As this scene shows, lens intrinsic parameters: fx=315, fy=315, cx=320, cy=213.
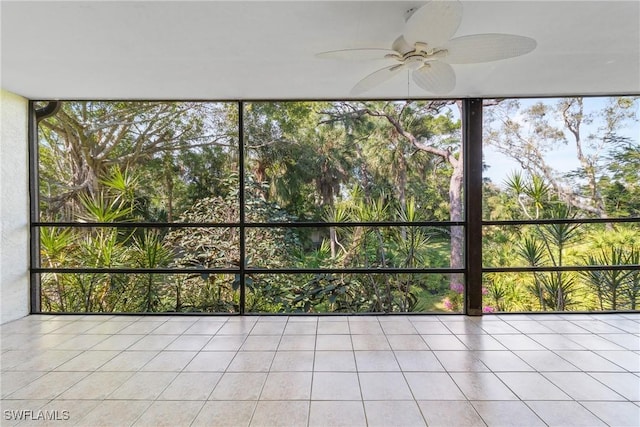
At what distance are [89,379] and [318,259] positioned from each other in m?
2.95

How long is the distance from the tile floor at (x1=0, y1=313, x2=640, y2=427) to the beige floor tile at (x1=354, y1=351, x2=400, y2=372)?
0.02 m

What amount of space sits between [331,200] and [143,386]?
3406 millimetres

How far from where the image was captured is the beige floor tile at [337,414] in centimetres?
180

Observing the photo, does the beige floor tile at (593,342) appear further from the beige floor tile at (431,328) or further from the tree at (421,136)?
the tree at (421,136)

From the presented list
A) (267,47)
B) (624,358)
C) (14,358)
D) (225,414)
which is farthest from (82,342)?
(624,358)

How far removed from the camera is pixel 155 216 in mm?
4781

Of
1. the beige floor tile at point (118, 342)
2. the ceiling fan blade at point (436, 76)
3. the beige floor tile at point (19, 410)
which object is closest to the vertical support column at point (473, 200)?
the ceiling fan blade at point (436, 76)

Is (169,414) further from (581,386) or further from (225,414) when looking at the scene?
(581,386)

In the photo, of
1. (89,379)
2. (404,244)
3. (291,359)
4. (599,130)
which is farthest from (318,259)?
(599,130)

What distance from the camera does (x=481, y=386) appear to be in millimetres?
2176

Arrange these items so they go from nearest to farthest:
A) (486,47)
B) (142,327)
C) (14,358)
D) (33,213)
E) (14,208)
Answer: (486,47), (14,358), (142,327), (14,208), (33,213)

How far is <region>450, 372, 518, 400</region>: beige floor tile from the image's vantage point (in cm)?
206

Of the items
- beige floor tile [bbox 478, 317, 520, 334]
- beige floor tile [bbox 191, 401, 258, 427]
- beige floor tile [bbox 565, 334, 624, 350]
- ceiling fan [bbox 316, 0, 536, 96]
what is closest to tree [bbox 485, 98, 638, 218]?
beige floor tile [bbox 565, 334, 624, 350]

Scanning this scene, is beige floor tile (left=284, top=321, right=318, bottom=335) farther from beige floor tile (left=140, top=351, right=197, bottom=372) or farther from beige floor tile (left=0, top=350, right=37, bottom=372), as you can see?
beige floor tile (left=0, top=350, right=37, bottom=372)
